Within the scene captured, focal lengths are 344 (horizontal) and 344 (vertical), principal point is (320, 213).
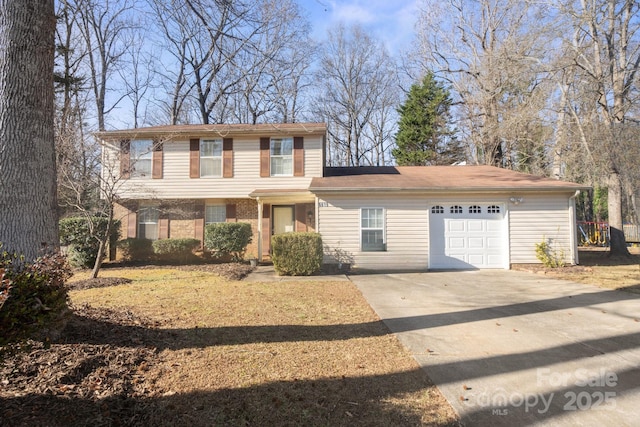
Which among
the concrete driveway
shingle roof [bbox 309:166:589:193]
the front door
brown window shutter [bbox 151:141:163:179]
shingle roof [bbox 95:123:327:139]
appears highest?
shingle roof [bbox 95:123:327:139]

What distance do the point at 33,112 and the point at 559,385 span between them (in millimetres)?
5907

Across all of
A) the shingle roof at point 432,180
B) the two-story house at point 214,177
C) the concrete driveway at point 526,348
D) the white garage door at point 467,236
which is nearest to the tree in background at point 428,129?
the shingle roof at point 432,180

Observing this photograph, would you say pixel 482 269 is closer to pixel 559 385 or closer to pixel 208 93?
pixel 559 385

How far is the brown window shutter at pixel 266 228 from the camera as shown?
44.6 ft

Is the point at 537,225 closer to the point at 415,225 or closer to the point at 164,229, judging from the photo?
the point at 415,225

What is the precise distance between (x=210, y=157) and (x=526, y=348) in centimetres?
1251

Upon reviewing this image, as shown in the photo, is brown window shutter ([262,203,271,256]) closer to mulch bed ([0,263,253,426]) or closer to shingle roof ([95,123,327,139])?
shingle roof ([95,123,327,139])

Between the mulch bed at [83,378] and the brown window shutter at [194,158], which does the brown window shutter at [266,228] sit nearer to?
the brown window shutter at [194,158]

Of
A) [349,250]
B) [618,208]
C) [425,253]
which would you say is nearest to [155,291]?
[349,250]

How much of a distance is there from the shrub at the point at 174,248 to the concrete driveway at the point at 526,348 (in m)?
8.18

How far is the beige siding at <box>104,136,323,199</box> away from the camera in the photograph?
13.5 m

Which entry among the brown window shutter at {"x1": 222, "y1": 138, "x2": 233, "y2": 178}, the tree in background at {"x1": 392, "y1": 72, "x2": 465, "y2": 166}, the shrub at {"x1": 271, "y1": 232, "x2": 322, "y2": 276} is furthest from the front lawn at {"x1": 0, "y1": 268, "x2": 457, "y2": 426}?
the tree in background at {"x1": 392, "y1": 72, "x2": 465, "y2": 166}

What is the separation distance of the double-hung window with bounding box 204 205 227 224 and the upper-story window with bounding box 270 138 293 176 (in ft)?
8.64

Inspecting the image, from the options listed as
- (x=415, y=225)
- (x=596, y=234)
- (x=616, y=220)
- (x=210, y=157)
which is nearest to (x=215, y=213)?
(x=210, y=157)
